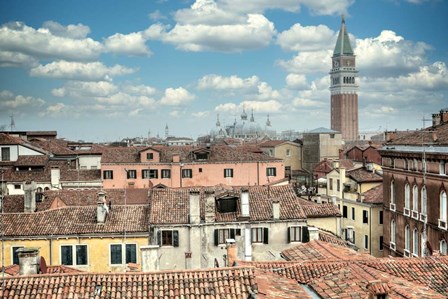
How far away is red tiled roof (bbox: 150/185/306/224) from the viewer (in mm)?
25297

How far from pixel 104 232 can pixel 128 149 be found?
29952 mm

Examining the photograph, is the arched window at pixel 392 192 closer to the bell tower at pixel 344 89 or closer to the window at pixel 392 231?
the window at pixel 392 231

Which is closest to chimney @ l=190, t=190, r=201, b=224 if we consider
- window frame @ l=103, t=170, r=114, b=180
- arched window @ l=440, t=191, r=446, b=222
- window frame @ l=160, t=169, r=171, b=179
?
arched window @ l=440, t=191, r=446, b=222

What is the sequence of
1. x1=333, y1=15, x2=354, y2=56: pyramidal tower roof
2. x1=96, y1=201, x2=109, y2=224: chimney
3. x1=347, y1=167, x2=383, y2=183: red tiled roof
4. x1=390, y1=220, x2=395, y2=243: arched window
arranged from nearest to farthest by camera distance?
1. x1=96, y1=201, x2=109, y2=224: chimney
2. x1=390, y1=220, x2=395, y2=243: arched window
3. x1=347, y1=167, x2=383, y2=183: red tiled roof
4. x1=333, y1=15, x2=354, y2=56: pyramidal tower roof

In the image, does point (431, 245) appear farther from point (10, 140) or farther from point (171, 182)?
point (10, 140)

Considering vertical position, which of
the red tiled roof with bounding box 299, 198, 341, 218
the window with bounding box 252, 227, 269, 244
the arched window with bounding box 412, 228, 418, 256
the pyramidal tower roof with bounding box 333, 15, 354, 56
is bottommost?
the arched window with bounding box 412, 228, 418, 256

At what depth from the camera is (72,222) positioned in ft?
85.4

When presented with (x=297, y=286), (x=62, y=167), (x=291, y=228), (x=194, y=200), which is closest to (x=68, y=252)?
(x=194, y=200)

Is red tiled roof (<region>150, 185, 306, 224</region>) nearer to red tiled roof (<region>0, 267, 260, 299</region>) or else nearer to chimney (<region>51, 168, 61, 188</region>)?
red tiled roof (<region>0, 267, 260, 299</region>)

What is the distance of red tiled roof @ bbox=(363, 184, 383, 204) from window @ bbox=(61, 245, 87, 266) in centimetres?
2195

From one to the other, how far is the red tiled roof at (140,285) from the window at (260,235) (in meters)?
12.5

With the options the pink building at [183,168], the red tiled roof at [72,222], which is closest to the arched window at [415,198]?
the red tiled roof at [72,222]

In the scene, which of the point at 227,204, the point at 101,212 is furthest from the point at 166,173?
the point at 227,204

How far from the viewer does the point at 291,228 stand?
25.3 m
